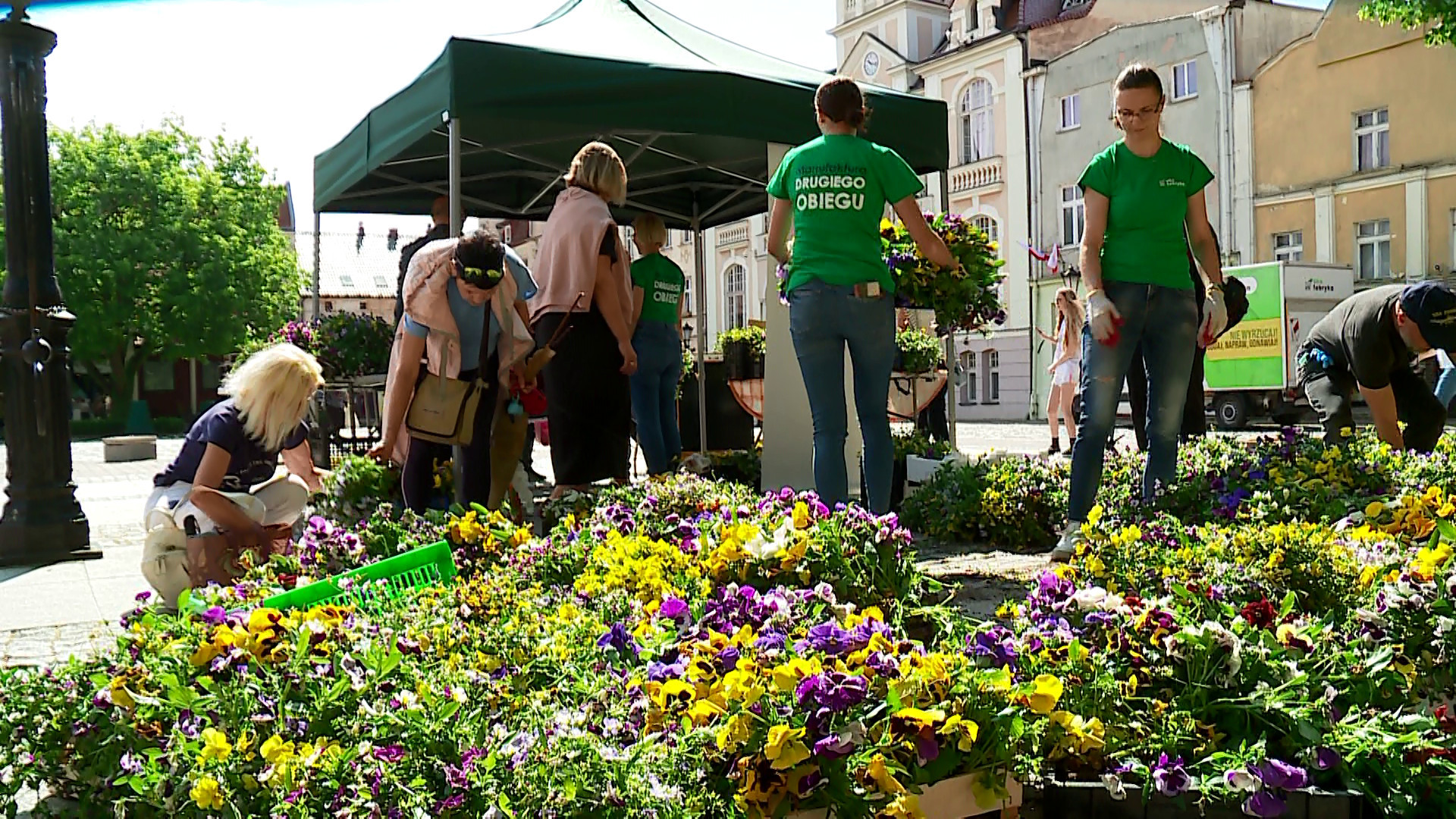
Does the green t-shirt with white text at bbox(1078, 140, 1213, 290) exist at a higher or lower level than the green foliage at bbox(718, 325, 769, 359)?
higher

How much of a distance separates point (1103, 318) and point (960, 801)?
3068 mm

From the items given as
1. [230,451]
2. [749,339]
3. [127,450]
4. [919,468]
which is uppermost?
[749,339]

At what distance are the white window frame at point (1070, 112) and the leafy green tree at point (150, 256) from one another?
28.1 metres

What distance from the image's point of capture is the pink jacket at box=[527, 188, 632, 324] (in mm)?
5488

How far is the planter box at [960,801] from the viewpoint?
186 centimetres

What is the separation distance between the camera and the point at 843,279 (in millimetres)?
4680

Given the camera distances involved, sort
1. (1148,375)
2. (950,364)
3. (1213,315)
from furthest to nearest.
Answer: (950,364) < (1213,315) < (1148,375)

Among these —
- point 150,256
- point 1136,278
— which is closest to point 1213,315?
point 1136,278

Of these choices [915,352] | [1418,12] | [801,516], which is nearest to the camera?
[801,516]

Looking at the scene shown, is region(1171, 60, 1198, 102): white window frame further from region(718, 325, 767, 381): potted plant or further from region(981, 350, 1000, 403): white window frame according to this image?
region(718, 325, 767, 381): potted plant

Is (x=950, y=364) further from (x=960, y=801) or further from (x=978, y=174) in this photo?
(x=978, y=174)

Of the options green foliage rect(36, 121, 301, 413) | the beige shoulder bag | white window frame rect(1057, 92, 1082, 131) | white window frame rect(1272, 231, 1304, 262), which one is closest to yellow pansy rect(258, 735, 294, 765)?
the beige shoulder bag

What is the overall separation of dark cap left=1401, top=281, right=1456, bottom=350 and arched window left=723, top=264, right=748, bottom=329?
115 feet

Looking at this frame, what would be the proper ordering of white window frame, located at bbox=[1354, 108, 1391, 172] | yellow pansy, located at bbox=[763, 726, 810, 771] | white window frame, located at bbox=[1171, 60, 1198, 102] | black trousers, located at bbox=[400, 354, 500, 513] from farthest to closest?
white window frame, located at bbox=[1171, 60, 1198, 102] → white window frame, located at bbox=[1354, 108, 1391, 172] → black trousers, located at bbox=[400, 354, 500, 513] → yellow pansy, located at bbox=[763, 726, 810, 771]
